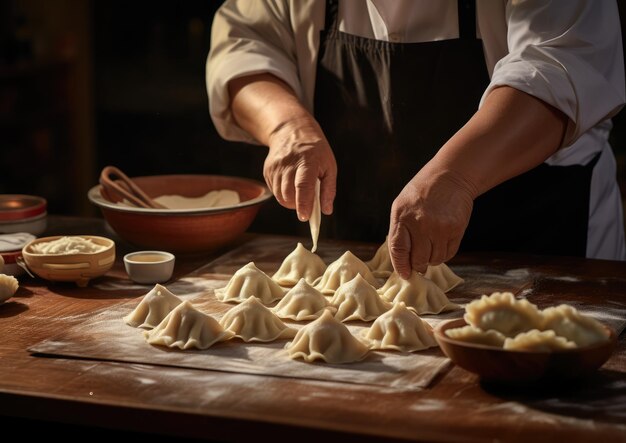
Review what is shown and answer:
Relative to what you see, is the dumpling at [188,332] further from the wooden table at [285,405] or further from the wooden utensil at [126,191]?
the wooden utensil at [126,191]

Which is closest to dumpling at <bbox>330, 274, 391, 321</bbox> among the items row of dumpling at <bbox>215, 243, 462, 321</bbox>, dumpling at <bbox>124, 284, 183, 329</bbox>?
row of dumpling at <bbox>215, 243, 462, 321</bbox>

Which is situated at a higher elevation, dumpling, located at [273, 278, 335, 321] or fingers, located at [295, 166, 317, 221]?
fingers, located at [295, 166, 317, 221]

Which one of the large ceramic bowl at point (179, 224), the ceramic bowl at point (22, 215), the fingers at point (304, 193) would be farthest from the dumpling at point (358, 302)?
the ceramic bowl at point (22, 215)

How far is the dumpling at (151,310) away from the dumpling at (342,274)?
0.41 metres

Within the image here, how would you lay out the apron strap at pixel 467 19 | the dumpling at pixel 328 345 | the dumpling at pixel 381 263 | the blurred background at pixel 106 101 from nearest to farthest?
the dumpling at pixel 328 345, the dumpling at pixel 381 263, the apron strap at pixel 467 19, the blurred background at pixel 106 101

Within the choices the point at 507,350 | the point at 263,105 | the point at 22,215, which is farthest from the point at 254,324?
the point at 22,215

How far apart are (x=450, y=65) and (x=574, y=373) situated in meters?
1.30

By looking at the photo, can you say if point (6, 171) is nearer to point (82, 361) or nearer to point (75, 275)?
point (75, 275)

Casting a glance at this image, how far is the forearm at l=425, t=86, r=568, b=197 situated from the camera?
2203 millimetres

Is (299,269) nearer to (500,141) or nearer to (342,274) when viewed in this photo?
(342,274)

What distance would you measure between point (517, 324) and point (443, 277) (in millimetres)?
688

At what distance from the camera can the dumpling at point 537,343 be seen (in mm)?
1651

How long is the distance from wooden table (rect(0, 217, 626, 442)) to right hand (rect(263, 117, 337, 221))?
67 cm

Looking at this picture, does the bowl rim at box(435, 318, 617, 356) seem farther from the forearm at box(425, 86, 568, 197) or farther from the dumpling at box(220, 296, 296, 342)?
the forearm at box(425, 86, 568, 197)
